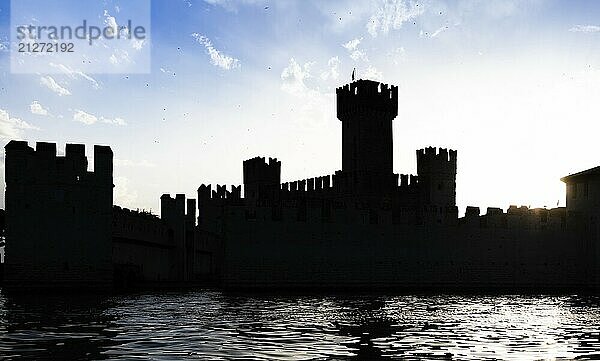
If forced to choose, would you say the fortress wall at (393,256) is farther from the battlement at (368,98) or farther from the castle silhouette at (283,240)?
the battlement at (368,98)

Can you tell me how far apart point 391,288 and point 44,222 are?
697 inches

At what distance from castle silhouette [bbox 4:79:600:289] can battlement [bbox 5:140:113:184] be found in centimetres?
5

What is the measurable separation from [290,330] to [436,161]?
39.2 m

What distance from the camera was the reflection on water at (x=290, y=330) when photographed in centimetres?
1430

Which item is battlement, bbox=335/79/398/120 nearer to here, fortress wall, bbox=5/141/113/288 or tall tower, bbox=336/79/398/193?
tall tower, bbox=336/79/398/193

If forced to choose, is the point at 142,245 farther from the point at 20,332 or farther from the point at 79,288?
the point at 20,332

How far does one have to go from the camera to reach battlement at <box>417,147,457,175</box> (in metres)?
56.0

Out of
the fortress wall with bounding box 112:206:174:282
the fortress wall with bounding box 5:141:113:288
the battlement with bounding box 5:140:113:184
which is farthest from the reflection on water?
the fortress wall with bounding box 112:206:174:282

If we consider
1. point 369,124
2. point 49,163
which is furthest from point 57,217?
point 369,124

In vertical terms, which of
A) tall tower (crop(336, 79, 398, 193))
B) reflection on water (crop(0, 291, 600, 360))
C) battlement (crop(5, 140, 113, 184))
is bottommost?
reflection on water (crop(0, 291, 600, 360))

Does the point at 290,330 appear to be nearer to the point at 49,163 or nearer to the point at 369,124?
the point at 49,163

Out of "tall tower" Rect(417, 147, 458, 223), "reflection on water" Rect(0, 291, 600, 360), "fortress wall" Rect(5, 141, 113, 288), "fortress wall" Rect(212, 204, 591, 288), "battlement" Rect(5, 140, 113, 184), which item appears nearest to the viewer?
"reflection on water" Rect(0, 291, 600, 360)

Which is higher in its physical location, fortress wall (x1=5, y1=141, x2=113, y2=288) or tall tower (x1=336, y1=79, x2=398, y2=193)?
tall tower (x1=336, y1=79, x2=398, y2=193)

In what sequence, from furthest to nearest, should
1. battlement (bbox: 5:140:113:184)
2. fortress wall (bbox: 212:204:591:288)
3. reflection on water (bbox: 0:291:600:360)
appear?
fortress wall (bbox: 212:204:591:288) → battlement (bbox: 5:140:113:184) → reflection on water (bbox: 0:291:600:360)
